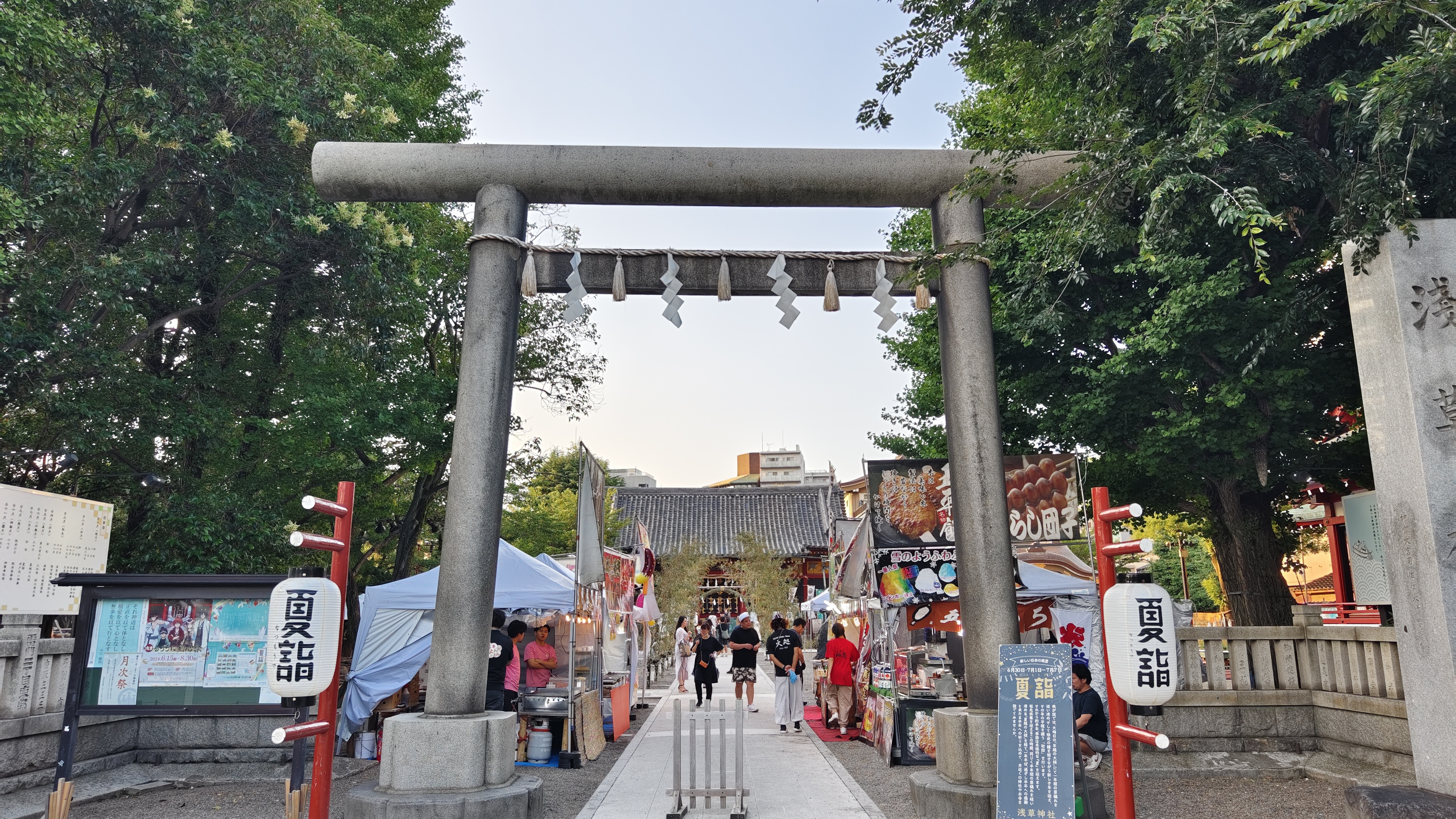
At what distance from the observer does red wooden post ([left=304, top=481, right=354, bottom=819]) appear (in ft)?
17.7

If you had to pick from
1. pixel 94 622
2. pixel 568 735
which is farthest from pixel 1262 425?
pixel 94 622

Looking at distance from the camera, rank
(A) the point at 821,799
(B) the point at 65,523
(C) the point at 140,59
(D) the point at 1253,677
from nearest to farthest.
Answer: (A) the point at 821,799 < (B) the point at 65,523 < (D) the point at 1253,677 < (C) the point at 140,59

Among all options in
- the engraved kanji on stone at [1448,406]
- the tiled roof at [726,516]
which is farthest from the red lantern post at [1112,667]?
Result: the tiled roof at [726,516]

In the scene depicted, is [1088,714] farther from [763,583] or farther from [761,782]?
[763,583]

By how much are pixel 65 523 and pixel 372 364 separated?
18.7 ft

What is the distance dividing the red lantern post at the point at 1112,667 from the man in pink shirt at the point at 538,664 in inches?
298

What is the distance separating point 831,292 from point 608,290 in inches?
83.6

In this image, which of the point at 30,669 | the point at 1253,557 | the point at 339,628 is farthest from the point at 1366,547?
the point at 30,669

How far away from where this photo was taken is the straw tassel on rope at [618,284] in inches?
316

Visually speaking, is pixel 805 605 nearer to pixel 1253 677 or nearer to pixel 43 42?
pixel 1253 677

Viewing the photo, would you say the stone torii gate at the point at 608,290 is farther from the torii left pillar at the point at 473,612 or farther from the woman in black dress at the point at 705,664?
the woman in black dress at the point at 705,664

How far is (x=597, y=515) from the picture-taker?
11.2m

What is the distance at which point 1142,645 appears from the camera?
5.28 metres

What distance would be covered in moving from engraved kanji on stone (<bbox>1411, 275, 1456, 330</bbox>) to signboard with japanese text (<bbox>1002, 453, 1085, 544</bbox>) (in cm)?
441
